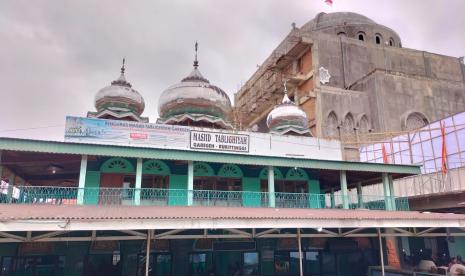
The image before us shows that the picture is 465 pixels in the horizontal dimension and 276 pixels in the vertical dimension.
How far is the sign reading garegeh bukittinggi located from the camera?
1692 centimetres

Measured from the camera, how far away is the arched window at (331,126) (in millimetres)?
35819

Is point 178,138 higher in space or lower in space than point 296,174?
higher

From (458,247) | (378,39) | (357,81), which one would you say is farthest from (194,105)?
(378,39)

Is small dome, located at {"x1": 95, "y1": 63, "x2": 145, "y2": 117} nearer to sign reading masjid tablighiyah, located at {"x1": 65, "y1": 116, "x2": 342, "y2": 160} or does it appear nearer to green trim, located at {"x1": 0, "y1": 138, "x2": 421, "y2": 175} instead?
sign reading masjid tablighiyah, located at {"x1": 65, "y1": 116, "x2": 342, "y2": 160}

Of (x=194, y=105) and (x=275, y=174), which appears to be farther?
(x=194, y=105)

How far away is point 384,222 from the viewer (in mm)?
11719

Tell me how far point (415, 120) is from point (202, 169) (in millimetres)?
30283

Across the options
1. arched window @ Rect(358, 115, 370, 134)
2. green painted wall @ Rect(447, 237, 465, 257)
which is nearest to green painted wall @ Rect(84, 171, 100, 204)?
green painted wall @ Rect(447, 237, 465, 257)

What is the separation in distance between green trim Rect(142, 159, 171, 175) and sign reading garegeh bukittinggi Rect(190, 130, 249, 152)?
164 centimetres

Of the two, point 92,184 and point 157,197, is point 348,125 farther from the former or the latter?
point 92,184

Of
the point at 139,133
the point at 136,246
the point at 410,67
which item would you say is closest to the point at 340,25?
the point at 410,67

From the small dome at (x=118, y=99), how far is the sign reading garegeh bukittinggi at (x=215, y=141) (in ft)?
13.6

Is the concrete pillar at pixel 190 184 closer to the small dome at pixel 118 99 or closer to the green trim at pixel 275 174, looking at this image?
the green trim at pixel 275 174

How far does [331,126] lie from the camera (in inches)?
1432
